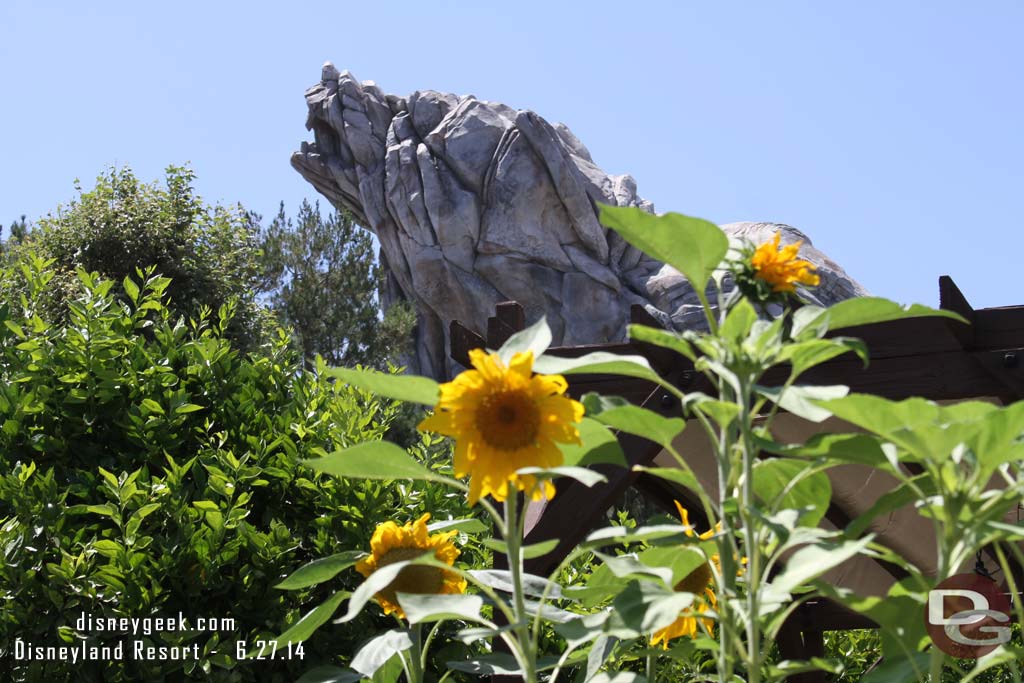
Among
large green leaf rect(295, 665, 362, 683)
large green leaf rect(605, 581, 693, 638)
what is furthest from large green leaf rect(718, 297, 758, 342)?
large green leaf rect(295, 665, 362, 683)

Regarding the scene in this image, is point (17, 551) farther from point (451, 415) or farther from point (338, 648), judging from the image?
point (451, 415)

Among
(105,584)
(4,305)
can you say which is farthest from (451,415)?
(4,305)

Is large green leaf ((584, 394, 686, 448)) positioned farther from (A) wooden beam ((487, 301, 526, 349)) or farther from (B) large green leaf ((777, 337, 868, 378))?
(A) wooden beam ((487, 301, 526, 349))

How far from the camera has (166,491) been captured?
233cm

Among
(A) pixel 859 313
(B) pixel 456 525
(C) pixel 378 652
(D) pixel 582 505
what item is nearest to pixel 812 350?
(A) pixel 859 313

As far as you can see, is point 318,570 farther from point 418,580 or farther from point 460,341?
point 460,341

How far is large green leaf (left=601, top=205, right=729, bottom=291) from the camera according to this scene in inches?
37.1

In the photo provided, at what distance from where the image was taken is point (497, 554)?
2.30 m

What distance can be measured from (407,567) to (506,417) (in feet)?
1.46

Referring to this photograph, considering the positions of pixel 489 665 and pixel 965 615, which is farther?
pixel 489 665

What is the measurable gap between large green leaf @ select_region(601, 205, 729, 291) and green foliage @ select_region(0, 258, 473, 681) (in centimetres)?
152

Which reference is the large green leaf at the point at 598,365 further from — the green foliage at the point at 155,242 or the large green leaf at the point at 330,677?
the green foliage at the point at 155,242

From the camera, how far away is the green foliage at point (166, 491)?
87.7 inches

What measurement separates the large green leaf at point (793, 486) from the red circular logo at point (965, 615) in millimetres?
129
